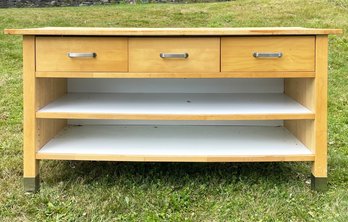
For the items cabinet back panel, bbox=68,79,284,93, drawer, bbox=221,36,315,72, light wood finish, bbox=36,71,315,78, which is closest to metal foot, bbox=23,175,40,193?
light wood finish, bbox=36,71,315,78

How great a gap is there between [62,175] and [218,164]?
0.87 metres

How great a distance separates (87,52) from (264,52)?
0.81 meters

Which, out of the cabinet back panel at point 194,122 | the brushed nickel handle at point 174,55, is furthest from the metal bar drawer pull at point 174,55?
the cabinet back panel at point 194,122

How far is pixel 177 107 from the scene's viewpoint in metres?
2.28

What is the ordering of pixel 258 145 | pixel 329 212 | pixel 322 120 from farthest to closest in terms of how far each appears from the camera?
pixel 258 145 → pixel 322 120 → pixel 329 212

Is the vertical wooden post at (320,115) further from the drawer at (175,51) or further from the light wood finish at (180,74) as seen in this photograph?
the drawer at (175,51)

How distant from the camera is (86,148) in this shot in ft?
7.43

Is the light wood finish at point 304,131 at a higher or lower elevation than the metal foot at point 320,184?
higher

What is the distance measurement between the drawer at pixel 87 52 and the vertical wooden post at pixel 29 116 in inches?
1.9

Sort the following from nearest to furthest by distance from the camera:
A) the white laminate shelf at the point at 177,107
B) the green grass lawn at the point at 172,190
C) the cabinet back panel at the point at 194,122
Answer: the green grass lawn at the point at 172,190
the white laminate shelf at the point at 177,107
the cabinet back panel at the point at 194,122

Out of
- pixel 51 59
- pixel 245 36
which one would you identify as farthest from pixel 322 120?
pixel 51 59

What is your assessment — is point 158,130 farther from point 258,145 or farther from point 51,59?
point 51,59

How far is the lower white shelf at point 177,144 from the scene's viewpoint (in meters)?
2.17

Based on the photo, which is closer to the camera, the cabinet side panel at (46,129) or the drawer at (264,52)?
the drawer at (264,52)
